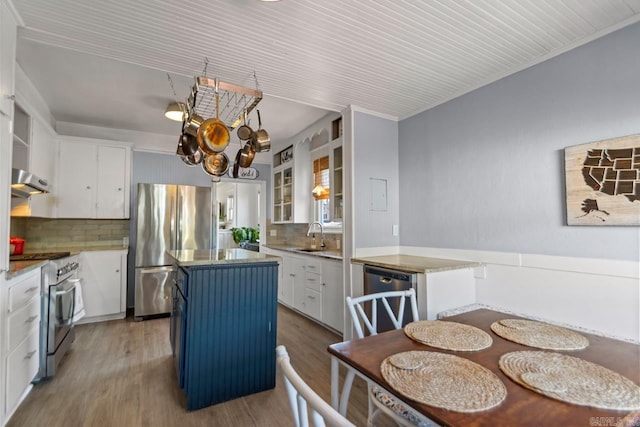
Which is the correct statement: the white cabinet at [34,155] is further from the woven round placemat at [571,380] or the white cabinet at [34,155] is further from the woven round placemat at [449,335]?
the woven round placemat at [571,380]

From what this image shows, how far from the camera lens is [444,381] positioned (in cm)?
94

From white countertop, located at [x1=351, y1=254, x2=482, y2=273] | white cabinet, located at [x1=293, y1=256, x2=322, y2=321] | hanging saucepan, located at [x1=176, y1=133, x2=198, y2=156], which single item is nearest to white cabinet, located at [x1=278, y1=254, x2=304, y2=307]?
white cabinet, located at [x1=293, y1=256, x2=322, y2=321]

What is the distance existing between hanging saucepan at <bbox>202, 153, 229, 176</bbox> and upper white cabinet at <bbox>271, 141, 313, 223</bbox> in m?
1.93

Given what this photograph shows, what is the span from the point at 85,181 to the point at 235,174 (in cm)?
236

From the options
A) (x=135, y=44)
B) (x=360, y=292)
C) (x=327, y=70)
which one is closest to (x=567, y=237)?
(x=360, y=292)

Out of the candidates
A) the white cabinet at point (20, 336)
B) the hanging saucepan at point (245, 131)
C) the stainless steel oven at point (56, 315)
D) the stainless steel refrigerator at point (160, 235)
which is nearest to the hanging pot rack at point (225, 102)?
the hanging saucepan at point (245, 131)

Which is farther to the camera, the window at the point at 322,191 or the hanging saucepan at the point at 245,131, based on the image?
the window at the point at 322,191

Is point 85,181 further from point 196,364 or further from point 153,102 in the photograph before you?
point 196,364

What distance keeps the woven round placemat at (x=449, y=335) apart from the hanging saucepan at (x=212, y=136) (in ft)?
5.53

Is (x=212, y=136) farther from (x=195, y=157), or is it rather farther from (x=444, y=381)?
(x=444, y=381)

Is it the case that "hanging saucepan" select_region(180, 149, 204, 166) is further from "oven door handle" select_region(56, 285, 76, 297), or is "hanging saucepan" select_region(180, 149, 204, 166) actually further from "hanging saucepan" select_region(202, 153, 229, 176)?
"oven door handle" select_region(56, 285, 76, 297)

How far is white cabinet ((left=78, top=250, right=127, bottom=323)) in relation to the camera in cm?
366

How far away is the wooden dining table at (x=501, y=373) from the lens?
0.76m

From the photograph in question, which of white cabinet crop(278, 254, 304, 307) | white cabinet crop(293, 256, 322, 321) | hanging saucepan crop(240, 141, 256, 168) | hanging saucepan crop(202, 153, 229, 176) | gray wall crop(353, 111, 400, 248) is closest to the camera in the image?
hanging saucepan crop(240, 141, 256, 168)
